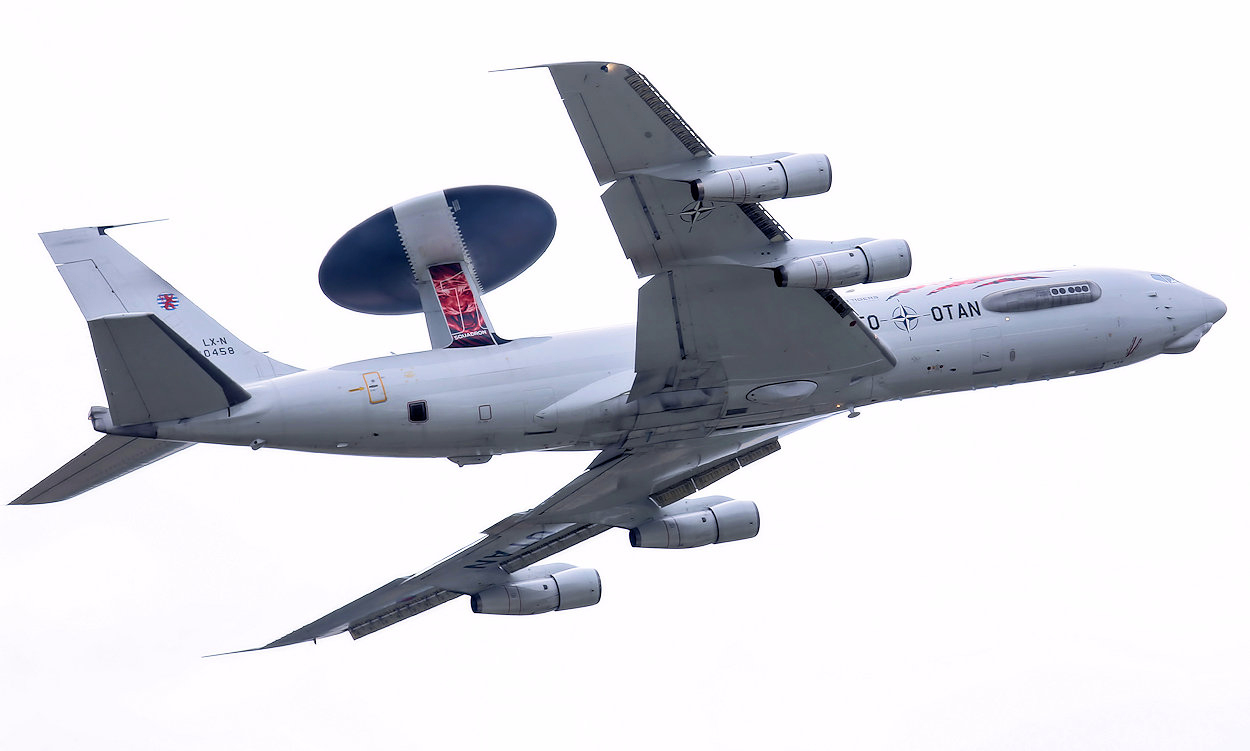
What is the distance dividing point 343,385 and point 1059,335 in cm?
1681

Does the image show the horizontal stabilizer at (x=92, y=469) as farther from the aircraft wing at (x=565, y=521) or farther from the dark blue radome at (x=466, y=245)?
the aircraft wing at (x=565, y=521)

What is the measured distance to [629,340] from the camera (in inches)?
1296

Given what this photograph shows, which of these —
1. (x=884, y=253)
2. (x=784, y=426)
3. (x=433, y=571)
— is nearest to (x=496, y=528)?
(x=433, y=571)

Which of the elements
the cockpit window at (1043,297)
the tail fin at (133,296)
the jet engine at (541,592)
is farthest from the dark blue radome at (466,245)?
the cockpit window at (1043,297)

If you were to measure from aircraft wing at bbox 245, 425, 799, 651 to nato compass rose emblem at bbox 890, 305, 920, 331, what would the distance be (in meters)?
4.13

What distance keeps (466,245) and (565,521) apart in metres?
8.83

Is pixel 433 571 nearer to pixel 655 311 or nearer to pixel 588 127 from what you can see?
pixel 655 311

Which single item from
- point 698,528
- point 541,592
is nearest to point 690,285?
point 698,528

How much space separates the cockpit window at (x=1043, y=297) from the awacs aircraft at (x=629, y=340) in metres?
0.07

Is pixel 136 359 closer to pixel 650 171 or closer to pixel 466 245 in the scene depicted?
pixel 466 245

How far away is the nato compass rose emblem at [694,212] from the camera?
2830 centimetres

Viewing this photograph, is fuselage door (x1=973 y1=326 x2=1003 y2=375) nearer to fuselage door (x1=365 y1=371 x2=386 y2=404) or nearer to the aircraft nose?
the aircraft nose

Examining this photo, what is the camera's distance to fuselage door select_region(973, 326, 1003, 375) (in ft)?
113

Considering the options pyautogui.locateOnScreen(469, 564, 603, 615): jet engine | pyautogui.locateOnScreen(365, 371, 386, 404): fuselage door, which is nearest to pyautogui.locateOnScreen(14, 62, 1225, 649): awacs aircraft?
pyautogui.locateOnScreen(365, 371, 386, 404): fuselage door
